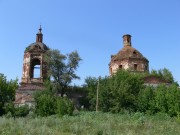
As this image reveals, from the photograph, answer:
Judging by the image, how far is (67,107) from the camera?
88.5 feet

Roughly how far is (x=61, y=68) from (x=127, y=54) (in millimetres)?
7877

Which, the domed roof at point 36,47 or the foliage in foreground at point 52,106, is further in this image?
the domed roof at point 36,47

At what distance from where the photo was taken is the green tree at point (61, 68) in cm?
3638

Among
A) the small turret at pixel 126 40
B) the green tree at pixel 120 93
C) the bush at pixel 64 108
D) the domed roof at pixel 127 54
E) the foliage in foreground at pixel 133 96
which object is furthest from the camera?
the small turret at pixel 126 40

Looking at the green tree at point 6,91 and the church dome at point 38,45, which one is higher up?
the church dome at point 38,45

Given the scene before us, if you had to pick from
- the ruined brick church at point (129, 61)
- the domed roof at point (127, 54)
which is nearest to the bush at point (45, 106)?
the ruined brick church at point (129, 61)

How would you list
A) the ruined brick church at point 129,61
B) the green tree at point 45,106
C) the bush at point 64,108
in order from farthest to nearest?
the ruined brick church at point 129,61
the green tree at point 45,106
the bush at point 64,108

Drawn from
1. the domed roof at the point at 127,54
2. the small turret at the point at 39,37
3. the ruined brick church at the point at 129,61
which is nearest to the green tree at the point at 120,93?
the ruined brick church at the point at 129,61

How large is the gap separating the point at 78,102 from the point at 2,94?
11.5 metres

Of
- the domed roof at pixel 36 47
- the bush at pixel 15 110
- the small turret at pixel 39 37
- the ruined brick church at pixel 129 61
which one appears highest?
the small turret at pixel 39 37

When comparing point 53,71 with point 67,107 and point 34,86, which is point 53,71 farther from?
point 67,107

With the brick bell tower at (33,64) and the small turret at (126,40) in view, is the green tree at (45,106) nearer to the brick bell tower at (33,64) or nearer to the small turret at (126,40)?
the brick bell tower at (33,64)

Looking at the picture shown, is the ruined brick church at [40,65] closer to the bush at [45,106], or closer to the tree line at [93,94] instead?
the tree line at [93,94]

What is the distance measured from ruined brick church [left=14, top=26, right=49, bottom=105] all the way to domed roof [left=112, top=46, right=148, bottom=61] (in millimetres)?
8635
